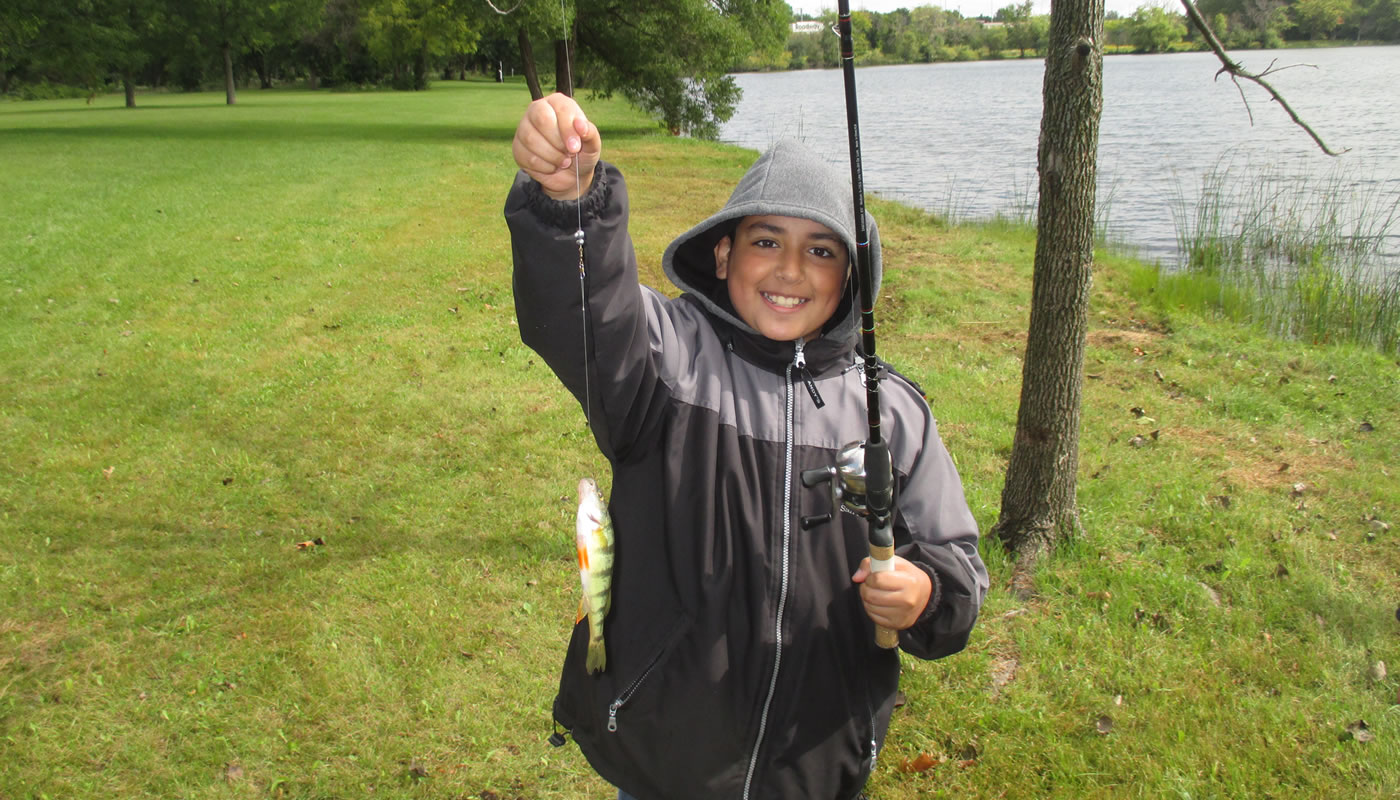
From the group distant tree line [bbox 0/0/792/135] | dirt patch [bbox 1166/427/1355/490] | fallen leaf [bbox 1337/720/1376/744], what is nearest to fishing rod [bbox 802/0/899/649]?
fallen leaf [bbox 1337/720/1376/744]

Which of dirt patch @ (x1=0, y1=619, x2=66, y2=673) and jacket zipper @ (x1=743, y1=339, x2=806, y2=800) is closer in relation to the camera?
jacket zipper @ (x1=743, y1=339, x2=806, y2=800)

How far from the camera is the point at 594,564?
1.85 m

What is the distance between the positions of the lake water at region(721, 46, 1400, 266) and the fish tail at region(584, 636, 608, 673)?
3.87 m

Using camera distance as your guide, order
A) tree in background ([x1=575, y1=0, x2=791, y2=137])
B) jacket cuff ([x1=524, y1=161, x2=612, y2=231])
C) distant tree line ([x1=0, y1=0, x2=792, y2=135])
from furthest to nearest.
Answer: tree in background ([x1=575, y1=0, x2=791, y2=137])
distant tree line ([x1=0, y1=0, x2=792, y2=135])
jacket cuff ([x1=524, y1=161, x2=612, y2=231])

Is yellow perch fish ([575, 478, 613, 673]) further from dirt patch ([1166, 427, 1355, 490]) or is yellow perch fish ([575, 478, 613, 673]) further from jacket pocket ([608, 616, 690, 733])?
dirt patch ([1166, 427, 1355, 490])

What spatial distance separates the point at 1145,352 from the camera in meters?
7.18

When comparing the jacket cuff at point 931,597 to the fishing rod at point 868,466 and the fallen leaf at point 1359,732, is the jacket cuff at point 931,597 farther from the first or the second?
the fallen leaf at point 1359,732

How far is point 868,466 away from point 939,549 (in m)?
0.29

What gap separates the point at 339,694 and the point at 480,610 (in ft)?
2.26

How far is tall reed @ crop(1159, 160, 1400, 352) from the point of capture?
7508mm

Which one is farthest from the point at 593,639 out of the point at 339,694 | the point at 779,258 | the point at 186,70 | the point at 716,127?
the point at 186,70

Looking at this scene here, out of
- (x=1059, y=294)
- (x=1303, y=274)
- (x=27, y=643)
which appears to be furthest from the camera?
(x=1303, y=274)

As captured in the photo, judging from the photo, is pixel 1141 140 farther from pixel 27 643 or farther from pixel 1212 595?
pixel 27 643

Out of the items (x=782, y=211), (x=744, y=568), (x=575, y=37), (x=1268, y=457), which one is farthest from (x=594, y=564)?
(x=575, y=37)
